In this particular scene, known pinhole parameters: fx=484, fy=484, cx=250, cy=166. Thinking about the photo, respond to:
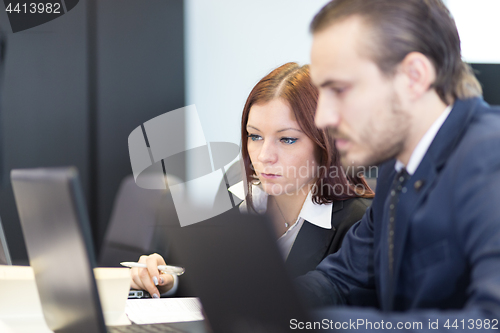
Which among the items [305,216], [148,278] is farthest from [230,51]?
[148,278]

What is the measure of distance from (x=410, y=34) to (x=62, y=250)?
706 millimetres

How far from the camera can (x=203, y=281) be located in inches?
29.4

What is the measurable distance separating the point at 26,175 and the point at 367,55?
633 millimetres

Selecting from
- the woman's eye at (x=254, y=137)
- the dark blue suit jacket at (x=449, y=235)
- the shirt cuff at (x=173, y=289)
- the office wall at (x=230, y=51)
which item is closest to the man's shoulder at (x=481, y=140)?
the dark blue suit jacket at (x=449, y=235)

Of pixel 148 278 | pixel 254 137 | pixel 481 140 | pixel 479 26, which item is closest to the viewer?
pixel 481 140

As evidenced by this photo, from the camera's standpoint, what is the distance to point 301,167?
1635 mm

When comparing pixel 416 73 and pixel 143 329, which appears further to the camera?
pixel 143 329

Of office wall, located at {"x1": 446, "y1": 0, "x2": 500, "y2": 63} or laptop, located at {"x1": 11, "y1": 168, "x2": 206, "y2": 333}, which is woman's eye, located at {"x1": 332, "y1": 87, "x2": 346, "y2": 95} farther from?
office wall, located at {"x1": 446, "y1": 0, "x2": 500, "y2": 63}

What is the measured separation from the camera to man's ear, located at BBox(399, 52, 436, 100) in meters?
0.87

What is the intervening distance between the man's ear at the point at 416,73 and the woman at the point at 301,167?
71 cm

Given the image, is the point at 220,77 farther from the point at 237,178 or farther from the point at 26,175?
the point at 26,175

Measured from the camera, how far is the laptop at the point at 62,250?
696mm

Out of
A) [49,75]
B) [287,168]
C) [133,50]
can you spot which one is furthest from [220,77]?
[287,168]

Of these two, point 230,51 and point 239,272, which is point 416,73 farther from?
point 230,51
